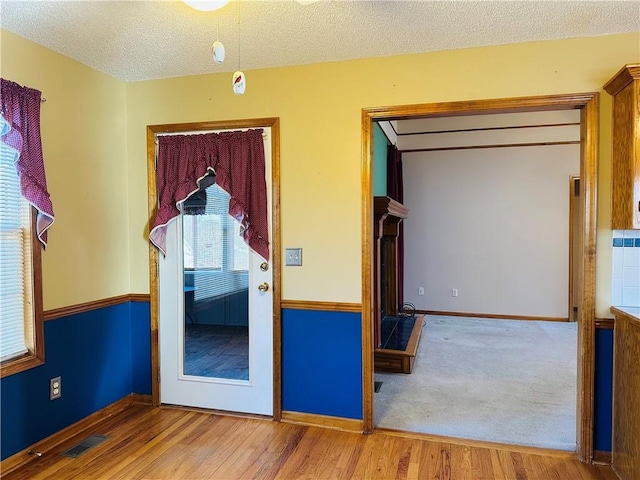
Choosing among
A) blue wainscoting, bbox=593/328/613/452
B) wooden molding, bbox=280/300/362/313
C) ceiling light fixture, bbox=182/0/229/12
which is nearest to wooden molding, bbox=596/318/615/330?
blue wainscoting, bbox=593/328/613/452

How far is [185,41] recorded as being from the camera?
2.44 m

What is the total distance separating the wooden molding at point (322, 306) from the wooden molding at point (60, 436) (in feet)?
4.72

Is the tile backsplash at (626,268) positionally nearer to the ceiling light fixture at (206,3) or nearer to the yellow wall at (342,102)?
the yellow wall at (342,102)

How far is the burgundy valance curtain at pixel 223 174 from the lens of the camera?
2.85m

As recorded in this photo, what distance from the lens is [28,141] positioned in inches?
91.2

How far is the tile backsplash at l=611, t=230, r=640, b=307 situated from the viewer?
2.34m

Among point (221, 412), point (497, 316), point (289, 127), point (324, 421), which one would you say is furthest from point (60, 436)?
point (497, 316)

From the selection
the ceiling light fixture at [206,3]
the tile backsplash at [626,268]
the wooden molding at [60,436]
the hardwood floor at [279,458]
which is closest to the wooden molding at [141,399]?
the wooden molding at [60,436]

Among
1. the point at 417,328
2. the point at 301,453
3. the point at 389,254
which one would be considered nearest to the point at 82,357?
the point at 301,453

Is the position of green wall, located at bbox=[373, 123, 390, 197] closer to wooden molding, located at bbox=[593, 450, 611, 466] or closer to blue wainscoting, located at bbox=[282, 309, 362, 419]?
blue wainscoting, located at bbox=[282, 309, 362, 419]

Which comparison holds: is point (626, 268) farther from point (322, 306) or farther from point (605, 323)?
point (322, 306)

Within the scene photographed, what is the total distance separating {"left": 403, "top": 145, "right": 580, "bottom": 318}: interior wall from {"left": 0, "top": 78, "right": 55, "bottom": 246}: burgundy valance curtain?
490 centimetres

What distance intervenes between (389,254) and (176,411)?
11.1ft

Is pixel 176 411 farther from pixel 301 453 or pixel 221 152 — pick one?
pixel 221 152
